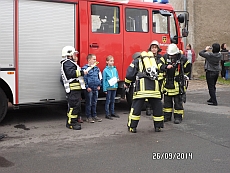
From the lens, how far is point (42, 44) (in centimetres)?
708

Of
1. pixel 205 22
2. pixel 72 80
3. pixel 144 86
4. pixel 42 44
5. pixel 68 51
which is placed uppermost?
pixel 205 22

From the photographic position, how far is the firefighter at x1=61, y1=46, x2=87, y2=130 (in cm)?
674

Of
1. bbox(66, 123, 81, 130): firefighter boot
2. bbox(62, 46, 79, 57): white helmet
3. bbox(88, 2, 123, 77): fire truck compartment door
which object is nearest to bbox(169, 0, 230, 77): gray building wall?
bbox(88, 2, 123, 77): fire truck compartment door

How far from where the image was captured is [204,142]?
589cm

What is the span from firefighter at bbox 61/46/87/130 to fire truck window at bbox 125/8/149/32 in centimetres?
203

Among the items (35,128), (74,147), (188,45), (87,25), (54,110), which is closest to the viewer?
(74,147)

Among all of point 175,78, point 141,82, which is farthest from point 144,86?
point 175,78

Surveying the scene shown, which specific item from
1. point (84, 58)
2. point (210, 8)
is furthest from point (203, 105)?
point (210, 8)

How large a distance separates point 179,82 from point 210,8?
1153 centimetres

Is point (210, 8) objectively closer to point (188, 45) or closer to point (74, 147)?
point (188, 45)

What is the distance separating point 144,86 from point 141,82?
10 centimetres

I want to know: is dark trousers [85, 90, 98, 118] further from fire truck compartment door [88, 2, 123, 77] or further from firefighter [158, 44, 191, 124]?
firefighter [158, 44, 191, 124]

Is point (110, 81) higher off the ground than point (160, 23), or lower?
lower

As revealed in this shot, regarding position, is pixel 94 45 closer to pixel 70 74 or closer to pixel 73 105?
pixel 70 74
